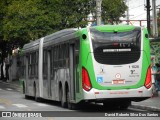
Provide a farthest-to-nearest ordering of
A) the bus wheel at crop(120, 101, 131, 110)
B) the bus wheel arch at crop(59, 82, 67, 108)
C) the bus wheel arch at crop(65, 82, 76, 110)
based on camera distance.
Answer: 1. the bus wheel arch at crop(59, 82, 67, 108)
2. the bus wheel at crop(120, 101, 131, 110)
3. the bus wheel arch at crop(65, 82, 76, 110)

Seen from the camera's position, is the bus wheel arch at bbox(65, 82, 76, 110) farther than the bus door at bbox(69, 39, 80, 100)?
Yes

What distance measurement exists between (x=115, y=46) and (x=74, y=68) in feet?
6.67

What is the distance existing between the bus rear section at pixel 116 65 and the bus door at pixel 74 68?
88 cm

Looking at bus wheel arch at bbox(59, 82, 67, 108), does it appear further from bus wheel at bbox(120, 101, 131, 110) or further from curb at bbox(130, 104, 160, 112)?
curb at bbox(130, 104, 160, 112)

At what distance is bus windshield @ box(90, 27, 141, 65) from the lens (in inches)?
852

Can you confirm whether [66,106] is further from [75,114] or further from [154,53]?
[154,53]

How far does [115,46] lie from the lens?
2169 cm

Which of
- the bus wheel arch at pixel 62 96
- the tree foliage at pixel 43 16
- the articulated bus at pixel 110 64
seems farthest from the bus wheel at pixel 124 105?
the tree foliage at pixel 43 16

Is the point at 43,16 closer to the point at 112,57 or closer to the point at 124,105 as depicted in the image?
the point at 124,105

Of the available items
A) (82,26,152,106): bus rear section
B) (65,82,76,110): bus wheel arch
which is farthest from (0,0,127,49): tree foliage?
(82,26,152,106): bus rear section

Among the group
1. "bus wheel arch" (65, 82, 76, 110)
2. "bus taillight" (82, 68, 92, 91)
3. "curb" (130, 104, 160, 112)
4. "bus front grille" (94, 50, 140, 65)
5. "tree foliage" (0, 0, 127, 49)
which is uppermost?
"tree foliage" (0, 0, 127, 49)

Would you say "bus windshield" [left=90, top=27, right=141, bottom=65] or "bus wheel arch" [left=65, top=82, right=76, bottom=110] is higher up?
"bus windshield" [left=90, top=27, right=141, bottom=65]

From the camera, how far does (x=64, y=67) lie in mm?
A: 24484

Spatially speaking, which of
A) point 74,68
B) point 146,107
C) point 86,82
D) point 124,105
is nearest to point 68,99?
point 74,68
